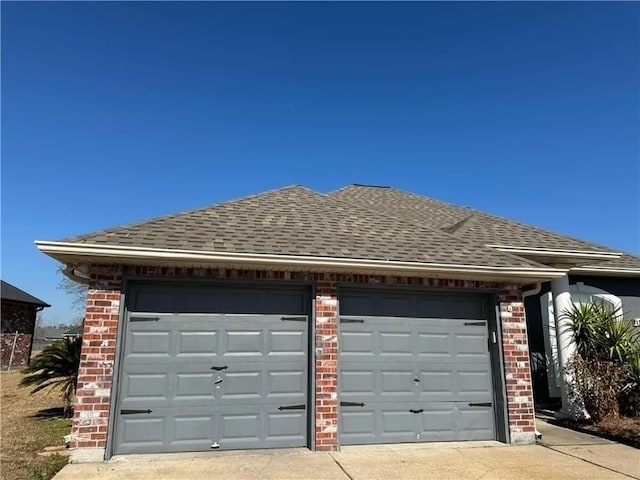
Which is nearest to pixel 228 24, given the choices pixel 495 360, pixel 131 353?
pixel 131 353

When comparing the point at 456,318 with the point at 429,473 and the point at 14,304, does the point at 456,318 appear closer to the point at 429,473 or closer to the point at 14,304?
the point at 429,473

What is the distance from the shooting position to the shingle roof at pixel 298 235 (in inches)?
260

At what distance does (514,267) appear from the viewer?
7289 millimetres

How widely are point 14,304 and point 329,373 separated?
987 inches

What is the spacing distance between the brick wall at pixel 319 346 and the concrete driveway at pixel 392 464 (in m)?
0.39

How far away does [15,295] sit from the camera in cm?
2538

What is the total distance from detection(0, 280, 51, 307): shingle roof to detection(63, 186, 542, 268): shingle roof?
21.9 meters

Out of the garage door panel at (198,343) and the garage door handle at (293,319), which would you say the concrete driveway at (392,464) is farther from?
the garage door handle at (293,319)

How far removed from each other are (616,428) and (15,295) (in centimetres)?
2824

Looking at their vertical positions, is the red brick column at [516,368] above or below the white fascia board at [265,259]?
below

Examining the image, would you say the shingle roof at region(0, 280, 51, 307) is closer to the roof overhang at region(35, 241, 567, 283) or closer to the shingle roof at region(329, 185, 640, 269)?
the shingle roof at region(329, 185, 640, 269)

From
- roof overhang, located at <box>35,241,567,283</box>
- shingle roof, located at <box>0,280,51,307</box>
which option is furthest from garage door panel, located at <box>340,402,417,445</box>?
shingle roof, located at <box>0,280,51,307</box>

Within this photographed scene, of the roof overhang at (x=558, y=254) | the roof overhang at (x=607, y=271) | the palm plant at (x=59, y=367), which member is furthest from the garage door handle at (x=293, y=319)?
the roof overhang at (x=607, y=271)

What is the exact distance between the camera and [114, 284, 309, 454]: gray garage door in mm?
6195
